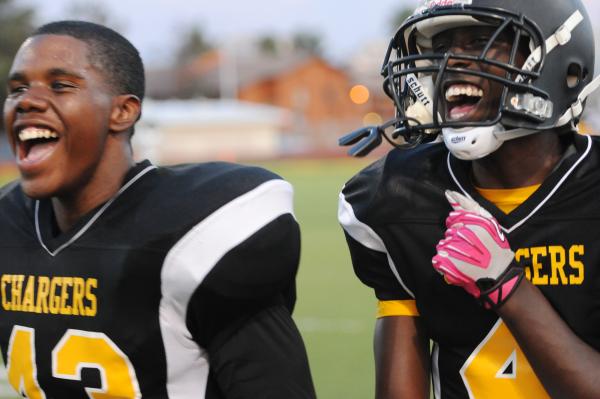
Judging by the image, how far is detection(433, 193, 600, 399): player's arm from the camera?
92.8 inches

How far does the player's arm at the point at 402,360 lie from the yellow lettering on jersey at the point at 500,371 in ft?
0.49

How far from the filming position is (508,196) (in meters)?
2.61

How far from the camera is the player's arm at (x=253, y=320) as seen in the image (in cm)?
244

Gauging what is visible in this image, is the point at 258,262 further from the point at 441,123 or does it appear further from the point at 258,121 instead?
the point at 258,121

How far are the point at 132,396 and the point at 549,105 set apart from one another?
1278 millimetres

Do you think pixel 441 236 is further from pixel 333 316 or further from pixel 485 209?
pixel 333 316

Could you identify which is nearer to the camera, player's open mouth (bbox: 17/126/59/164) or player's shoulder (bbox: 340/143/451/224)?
player's open mouth (bbox: 17/126/59/164)

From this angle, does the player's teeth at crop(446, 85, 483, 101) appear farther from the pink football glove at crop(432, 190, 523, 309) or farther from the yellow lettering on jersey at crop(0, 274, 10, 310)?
the yellow lettering on jersey at crop(0, 274, 10, 310)

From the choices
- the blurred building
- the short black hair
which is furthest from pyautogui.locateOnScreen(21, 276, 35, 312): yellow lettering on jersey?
the blurred building

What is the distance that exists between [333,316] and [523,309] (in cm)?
513

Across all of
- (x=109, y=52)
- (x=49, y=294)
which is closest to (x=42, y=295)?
(x=49, y=294)

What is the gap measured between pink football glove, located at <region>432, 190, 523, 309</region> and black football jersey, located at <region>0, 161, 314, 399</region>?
1.28 ft

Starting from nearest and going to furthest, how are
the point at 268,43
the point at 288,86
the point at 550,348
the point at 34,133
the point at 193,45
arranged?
the point at 550,348
the point at 34,133
the point at 288,86
the point at 193,45
the point at 268,43

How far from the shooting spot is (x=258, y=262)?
8.05ft
